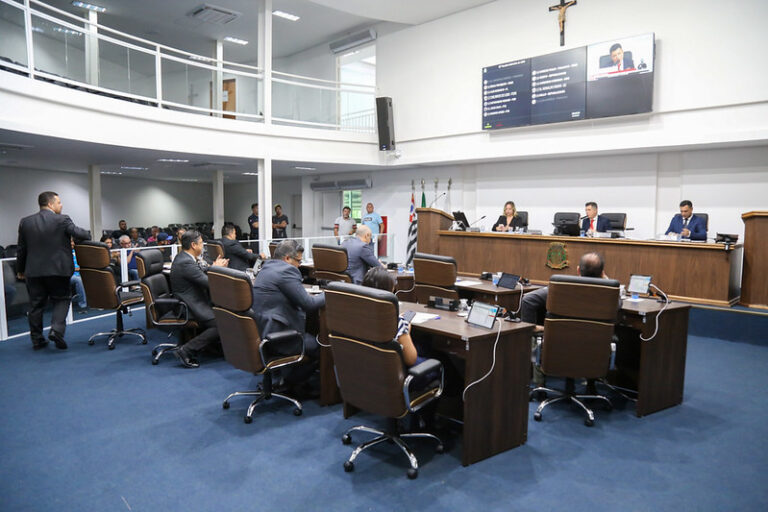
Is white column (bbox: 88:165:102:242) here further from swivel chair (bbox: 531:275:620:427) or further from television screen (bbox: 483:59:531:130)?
swivel chair (bbox: 531:275:620:427)

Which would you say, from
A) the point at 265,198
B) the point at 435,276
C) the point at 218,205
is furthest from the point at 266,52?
the point at 435,276

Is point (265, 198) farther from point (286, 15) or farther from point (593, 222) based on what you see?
point (593, 222)

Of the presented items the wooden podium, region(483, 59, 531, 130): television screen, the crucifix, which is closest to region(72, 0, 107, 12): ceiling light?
region(483, 59, 531, 130): television screen

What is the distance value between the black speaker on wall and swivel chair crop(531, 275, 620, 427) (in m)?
7.63

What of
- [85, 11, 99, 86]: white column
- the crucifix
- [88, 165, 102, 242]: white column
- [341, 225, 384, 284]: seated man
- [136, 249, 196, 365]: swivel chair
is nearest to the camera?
[136, 249, 196, 365]: swivel chair

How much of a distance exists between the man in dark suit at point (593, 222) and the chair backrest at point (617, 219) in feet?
0.32

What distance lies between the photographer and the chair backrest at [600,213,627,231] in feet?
23.4

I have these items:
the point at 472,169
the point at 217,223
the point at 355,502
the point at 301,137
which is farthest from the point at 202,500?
the point at 217,223

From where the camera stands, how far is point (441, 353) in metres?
3.14

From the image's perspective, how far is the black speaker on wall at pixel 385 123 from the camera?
33.8 feet

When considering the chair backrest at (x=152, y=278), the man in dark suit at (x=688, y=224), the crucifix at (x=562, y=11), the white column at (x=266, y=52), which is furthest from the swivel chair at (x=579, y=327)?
the white column at (x=266, y=52)

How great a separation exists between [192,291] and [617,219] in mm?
6329

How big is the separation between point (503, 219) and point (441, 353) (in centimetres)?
538

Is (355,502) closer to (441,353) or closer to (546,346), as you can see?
(441,353)
